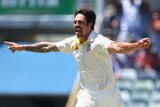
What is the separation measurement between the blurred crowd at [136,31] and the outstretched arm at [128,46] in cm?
617

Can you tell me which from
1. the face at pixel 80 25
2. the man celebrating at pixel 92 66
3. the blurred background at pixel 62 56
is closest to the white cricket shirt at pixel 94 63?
the man celebrating at pixel 92 66

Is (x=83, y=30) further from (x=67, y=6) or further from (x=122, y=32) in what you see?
(x=67, y=6)

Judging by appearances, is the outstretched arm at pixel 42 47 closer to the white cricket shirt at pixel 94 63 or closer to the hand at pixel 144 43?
the white cricket shirt at pixel 94 63

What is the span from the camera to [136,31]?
1564 centimetres

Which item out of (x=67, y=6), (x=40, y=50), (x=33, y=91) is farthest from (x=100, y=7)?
(x=40, y=50)

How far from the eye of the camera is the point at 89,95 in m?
9.50

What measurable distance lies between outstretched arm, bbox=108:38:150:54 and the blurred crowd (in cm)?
617

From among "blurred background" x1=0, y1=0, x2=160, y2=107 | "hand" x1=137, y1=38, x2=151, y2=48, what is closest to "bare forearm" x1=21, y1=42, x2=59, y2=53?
"hand" x1=137, y1=38, x2=151, y2=48

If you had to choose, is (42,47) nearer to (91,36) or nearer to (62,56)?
(91,36)

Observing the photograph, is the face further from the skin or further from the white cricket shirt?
the white cricket shirt

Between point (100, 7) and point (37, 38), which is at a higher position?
point (100, 7)

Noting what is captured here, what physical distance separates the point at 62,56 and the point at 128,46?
26.6 feet

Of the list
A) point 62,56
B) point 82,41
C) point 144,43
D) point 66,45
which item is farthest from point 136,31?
point 144,43

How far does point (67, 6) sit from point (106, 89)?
7438 millimetres
